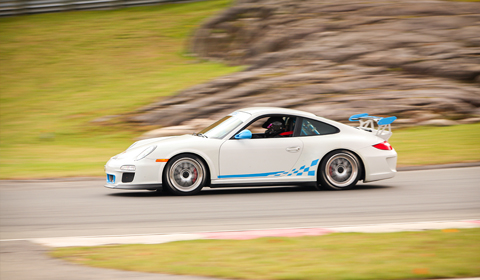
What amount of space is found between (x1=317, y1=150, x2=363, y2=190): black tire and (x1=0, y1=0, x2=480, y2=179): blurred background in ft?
10.5

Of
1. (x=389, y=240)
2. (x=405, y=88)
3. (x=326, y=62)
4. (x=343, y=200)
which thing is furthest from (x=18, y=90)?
(x=389, y=240)

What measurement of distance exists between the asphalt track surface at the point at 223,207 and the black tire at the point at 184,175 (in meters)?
0.15

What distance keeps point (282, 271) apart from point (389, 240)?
139 centimetres

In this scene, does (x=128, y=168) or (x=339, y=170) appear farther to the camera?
(x=339, y=170)

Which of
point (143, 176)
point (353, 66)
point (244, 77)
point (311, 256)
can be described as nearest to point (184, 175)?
point (143, 176)

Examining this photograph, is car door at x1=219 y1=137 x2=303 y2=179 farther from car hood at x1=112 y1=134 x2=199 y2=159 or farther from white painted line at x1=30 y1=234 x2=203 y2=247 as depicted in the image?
white painted line at x1=30 y1=234 x2=203 y2=247

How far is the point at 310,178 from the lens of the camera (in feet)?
27.8

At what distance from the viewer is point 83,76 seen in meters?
23.0

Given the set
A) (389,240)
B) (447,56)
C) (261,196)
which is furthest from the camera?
(447,56)

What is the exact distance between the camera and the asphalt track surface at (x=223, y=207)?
628cm

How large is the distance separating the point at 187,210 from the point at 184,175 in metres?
1.15

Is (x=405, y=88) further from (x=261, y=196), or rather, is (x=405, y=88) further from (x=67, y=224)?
(x=67, y=224)

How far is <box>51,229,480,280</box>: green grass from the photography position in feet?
14.0

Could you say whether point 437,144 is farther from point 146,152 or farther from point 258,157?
point 146,152
